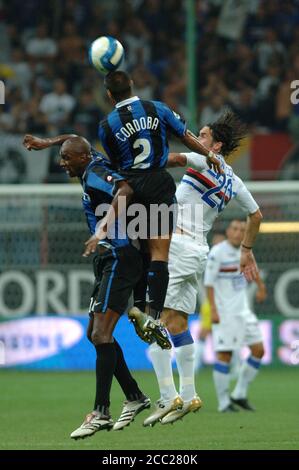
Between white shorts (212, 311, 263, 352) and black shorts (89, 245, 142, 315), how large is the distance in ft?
14.9

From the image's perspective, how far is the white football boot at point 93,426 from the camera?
351 inches

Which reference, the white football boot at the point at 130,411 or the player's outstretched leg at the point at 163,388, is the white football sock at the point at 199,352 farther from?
the white football boot at the point at 130,411

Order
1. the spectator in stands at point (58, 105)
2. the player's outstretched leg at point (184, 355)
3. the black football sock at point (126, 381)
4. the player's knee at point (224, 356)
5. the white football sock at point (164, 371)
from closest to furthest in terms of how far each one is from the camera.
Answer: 1. the black football sock at point (126, 381)
2. the white football sock at point (164, 371)
3. the player's outstretched leg at point (184, 355)
4. the player's knee at point (224, 356)
5. the spectator in stands at point (58, 105)

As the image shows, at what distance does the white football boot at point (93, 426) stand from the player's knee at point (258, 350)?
17.2 feet

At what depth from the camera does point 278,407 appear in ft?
43.6

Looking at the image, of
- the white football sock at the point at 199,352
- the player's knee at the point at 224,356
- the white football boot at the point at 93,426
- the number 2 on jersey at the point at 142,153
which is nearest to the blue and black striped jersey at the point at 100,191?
the number 2 on jersey at the point at 142,153

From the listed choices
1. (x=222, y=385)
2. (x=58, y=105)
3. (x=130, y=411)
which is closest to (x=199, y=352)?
(x=222, y=385)

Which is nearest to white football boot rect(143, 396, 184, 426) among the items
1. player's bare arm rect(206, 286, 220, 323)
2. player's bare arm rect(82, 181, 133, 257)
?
player's bare arm rect(82, 181, 133, 257)

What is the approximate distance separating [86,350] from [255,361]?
16.0 ft

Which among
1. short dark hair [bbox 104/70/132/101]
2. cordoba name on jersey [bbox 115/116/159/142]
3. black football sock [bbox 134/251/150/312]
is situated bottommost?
black football sock [bbox 134/251/150/312]

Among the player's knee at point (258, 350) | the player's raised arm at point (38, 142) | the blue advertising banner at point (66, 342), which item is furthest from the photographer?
the blue advertising banner at point (66, 342)

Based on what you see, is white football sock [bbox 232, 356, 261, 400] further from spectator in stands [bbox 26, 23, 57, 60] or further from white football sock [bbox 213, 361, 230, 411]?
spectator in stands [bbox 26, 23, 57, 60]

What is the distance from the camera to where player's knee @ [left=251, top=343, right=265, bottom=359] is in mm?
14078

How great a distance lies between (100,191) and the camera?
30.0 ft
